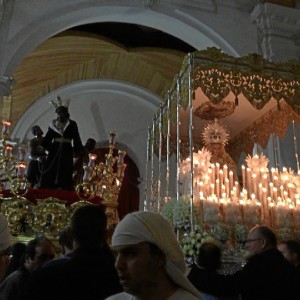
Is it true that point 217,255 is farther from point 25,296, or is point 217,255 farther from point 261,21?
point 261,21

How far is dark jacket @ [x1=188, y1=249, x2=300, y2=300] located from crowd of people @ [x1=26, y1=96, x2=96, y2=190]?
130 inches

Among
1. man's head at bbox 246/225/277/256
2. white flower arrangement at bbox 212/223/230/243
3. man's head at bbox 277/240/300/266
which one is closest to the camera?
man's head at bbox 246/225/277/256

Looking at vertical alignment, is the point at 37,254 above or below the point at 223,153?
below

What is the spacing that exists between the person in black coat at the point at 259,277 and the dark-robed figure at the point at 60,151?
317 centimetres

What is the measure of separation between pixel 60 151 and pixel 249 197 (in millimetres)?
2541

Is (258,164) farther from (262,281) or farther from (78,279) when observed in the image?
(78,279)

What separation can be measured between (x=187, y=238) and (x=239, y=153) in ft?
11.9

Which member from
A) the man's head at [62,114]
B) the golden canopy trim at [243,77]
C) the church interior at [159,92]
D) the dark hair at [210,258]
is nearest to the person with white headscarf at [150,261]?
the dark hair at [210,258]

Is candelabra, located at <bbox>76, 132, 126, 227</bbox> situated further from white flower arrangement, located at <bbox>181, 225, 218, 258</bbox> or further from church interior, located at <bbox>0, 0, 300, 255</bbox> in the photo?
white flower arrangement, located at <bbox>181, 225, 218, 258</bbox>

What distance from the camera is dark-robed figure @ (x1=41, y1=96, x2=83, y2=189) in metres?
5.69

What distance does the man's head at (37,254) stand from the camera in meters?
2.57

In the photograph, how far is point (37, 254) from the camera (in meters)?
2.60

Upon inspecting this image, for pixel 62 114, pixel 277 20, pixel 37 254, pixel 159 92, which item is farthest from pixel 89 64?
pixel 37 254

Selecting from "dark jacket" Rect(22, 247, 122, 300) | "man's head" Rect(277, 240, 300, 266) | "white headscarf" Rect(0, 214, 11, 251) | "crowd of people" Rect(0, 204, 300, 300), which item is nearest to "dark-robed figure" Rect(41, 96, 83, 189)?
"crowd of people" Rect(0, 204, 300, 300)
